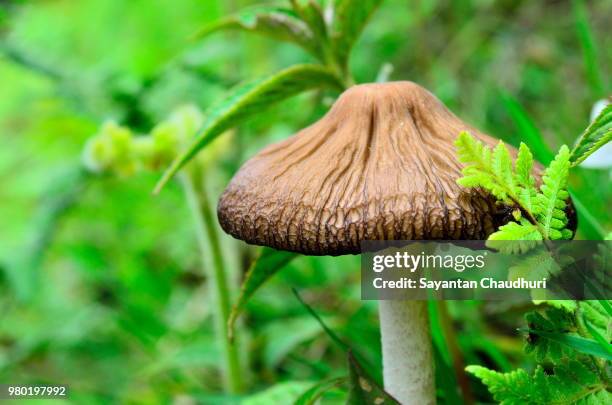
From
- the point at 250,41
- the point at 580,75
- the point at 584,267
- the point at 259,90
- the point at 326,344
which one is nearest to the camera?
the point at 584,267

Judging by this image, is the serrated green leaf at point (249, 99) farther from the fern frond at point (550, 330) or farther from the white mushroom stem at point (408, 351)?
the fern frond at point (550, 330)

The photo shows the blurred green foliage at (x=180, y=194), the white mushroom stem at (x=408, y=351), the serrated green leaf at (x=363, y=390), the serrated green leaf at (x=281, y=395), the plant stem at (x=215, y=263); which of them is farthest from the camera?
the blurred green foliage at (x=180, y=194)

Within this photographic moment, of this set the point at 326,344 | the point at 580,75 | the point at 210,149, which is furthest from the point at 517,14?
the point at 210,149

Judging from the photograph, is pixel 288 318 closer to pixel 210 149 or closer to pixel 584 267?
pixel 210 149

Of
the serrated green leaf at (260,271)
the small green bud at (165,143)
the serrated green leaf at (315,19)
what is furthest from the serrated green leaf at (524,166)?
the small green bud at (165,143)

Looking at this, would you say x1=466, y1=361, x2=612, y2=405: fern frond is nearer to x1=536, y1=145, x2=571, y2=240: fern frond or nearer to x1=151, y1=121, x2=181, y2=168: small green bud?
x1=536, y1=145, x2=571, y2=240: fern frond

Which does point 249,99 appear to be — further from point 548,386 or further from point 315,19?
point 548,386

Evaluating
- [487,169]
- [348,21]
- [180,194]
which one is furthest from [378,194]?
[180,194]
